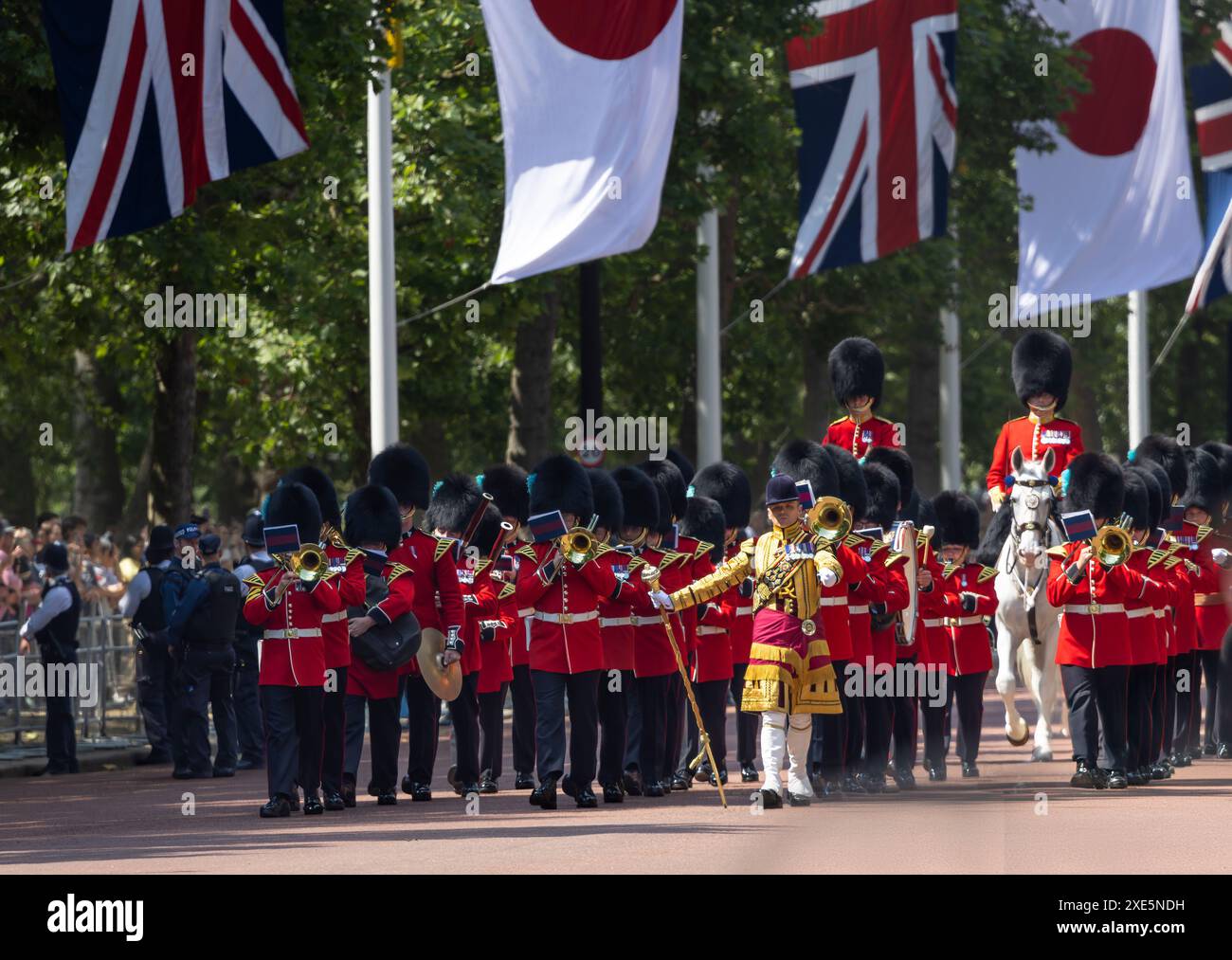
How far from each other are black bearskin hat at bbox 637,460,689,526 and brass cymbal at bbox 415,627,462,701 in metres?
1.85

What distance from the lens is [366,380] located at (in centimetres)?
2934

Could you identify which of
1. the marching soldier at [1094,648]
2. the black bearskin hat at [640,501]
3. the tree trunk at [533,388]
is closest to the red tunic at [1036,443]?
the marching soldier at [1094,648]

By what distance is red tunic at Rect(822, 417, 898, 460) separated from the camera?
621 inches

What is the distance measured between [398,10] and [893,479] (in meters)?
7.86

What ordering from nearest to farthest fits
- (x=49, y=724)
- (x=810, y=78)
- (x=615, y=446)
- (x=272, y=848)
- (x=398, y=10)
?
(x=272, y=848)
(x=49, y=724)
(x=398, y=10)
(x=810, y=78)
(x=615, y=446)

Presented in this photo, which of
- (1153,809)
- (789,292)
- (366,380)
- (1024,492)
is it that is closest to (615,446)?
(366,380)

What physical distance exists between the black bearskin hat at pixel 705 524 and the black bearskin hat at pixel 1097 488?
6.96ft

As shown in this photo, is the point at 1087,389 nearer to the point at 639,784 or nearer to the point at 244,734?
the point at 244,734

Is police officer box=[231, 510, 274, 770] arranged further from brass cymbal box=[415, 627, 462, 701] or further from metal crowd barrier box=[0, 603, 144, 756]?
brass cymbal box=[415, 627, 462, 701]

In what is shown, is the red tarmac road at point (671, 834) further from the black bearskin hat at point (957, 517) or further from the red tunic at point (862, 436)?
the red tunic at point (862, 436)

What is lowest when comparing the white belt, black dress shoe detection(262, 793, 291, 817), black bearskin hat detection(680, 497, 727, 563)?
black dress shoe detection(262, 793, 291, 817)

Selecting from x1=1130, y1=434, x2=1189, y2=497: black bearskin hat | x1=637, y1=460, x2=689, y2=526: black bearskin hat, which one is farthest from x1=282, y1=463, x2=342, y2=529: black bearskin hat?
x1=1130, y1=434, x2=1189, y2=497: black bearskin hat

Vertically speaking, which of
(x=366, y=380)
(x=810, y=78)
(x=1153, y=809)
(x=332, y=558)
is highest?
(x=810, y=78)

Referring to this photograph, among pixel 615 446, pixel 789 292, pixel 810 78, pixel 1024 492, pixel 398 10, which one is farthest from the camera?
pixel 789 292
